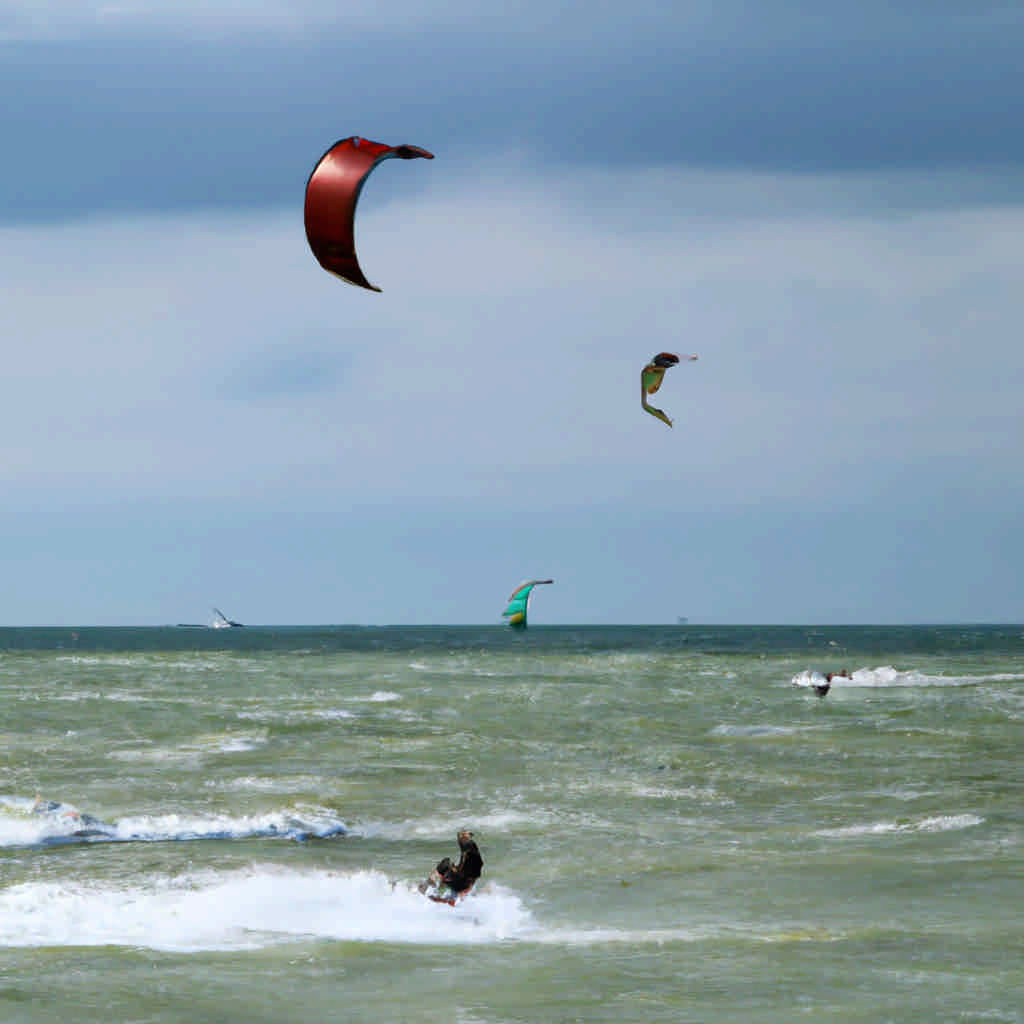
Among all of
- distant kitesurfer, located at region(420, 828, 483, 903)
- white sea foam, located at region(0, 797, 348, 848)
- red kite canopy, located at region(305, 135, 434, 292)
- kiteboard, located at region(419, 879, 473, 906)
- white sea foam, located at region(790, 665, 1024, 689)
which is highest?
red kite canopy, located at region(305, 135, 434, 292)

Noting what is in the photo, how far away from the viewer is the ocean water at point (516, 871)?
41.0ft

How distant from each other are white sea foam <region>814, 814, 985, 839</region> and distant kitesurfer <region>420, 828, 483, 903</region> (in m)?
7.09

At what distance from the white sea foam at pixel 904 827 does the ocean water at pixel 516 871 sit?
0.41 ft

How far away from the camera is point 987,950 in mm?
13820

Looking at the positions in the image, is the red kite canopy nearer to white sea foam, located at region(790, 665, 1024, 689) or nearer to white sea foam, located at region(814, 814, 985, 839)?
white sea foam, located at region(814, 814, 985, 839)

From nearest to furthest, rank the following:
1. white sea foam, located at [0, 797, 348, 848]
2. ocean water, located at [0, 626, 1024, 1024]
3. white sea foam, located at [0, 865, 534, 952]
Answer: ocean water, located at [0, 626, 1024, 1024]
white sea foam, located at [0, 865, 534, 952]
white sea foam, located at [0, 797, 348, 848]

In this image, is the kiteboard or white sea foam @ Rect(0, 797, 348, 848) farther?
white sea foam @ Rect(0, 797, 348, 848)

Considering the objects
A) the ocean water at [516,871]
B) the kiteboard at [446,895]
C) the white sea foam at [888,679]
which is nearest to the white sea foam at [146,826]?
the ocean water at [516,871]

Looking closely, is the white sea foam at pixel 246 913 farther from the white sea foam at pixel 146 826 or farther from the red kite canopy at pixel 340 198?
the red kite canopy at pixel 340 198

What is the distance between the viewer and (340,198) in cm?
1588

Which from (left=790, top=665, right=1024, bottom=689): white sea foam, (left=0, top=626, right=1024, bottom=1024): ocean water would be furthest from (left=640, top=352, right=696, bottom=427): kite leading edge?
(left=790, top=665, right=1024, bottom=689): white sea foam

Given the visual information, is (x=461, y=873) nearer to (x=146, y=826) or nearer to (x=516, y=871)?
(x=516, y=871)

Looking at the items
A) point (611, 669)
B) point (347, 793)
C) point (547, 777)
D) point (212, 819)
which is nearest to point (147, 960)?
point (212, 819)

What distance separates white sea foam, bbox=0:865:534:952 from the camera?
14766 millimetres
